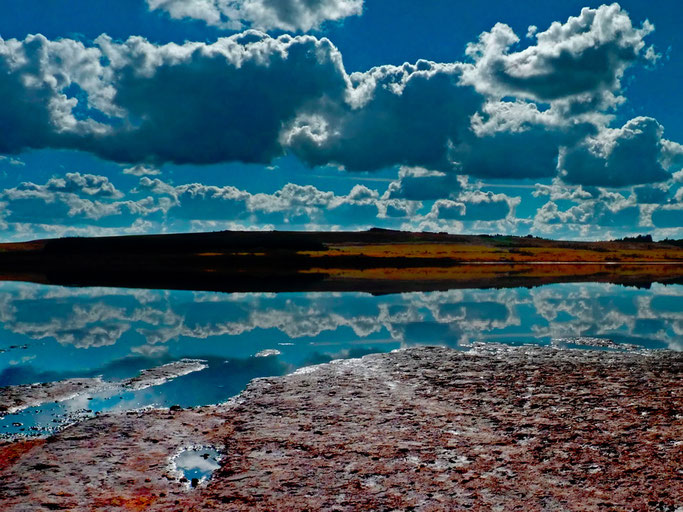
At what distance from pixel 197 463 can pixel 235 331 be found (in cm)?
1846

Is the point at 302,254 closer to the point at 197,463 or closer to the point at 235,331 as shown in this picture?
the point at 235,331

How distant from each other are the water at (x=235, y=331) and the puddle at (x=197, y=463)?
3945mm

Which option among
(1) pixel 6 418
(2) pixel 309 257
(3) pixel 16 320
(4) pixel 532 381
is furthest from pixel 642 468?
(2) pixel 309 257

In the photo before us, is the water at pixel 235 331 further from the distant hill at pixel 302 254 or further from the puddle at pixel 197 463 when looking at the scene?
the distant hill at pixel 302 254

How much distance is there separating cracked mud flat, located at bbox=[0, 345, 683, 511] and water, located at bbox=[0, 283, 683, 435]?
2.44 meters

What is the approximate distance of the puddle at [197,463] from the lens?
10.3 meters

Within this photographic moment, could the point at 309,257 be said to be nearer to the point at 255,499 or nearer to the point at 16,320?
the point at 16,320

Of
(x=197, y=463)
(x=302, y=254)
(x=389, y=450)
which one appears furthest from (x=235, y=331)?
(x=302, y=254)

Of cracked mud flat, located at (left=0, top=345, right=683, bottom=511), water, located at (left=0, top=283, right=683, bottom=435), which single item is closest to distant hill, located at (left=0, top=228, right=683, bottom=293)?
water, located at (left=0, top=283, right=683, bottom=435)

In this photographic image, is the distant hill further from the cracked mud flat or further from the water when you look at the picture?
the cracked mud flat

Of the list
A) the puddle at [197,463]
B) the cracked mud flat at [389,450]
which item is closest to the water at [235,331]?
the cracked mud flat at [389,450]

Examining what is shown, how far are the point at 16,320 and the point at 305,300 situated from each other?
19.7m

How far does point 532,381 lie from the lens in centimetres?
1664

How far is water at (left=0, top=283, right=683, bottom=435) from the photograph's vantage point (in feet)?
57.0
